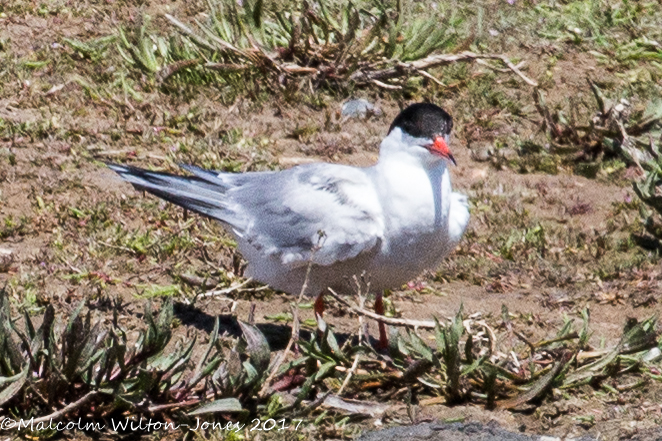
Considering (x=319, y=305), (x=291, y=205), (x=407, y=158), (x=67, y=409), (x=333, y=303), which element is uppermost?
(x=407, y=158)

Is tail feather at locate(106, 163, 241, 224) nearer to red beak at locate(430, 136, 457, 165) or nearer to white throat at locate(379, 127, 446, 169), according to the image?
white throat at locate(379, 127, 446, 169)

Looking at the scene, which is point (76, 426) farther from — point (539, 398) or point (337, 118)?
point (337, 118)

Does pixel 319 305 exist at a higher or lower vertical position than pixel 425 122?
lower

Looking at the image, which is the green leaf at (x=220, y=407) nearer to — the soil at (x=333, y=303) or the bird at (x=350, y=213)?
the soil at (x=333, y=303)

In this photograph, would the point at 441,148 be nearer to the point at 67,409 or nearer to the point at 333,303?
the point at 333,303

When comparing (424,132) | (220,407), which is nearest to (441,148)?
(424,132)

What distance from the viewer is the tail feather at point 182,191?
5523mm

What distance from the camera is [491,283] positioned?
230 inches

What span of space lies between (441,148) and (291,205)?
26.9 inches

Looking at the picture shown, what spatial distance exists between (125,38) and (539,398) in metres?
4.30

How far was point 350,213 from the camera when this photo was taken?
5051 millimetres

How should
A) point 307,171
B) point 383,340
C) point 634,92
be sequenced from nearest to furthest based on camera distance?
point 383,340
point 307,171
point 634,92

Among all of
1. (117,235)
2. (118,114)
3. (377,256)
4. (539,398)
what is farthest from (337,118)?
(539,398)

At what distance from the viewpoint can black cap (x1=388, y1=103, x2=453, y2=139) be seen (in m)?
5.23
